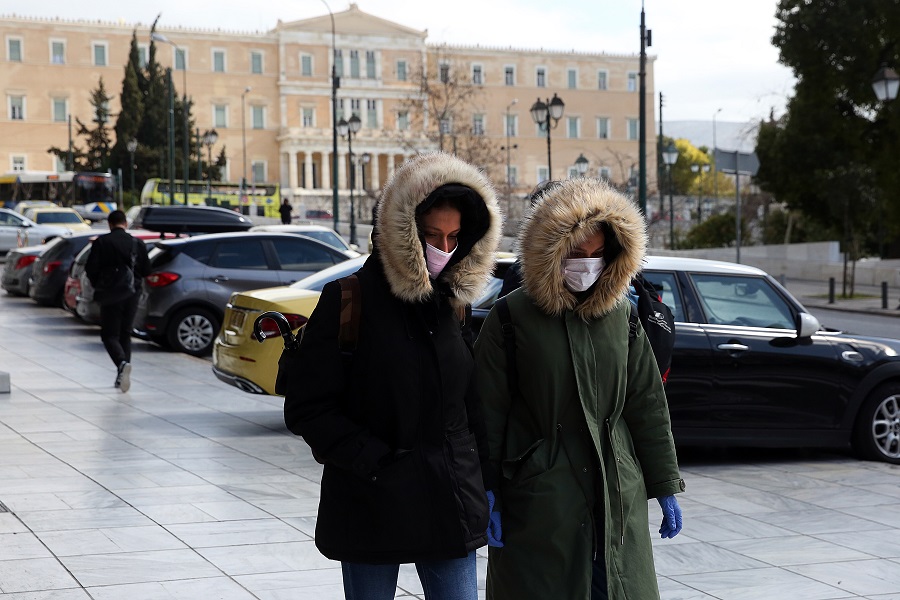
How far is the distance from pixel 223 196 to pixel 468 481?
2995 inches

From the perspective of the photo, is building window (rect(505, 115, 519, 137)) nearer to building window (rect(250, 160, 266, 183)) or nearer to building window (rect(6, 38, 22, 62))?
building window (rect(250, 160, 266, 183))

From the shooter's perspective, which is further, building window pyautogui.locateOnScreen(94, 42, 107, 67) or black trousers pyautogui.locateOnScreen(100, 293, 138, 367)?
building window pyautogui.locateOnScreen(94, 42, 107, 67)

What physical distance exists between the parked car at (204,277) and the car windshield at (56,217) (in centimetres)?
2883

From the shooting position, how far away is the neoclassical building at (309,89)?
105 metres

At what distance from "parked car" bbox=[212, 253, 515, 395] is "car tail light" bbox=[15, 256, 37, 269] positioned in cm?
1640

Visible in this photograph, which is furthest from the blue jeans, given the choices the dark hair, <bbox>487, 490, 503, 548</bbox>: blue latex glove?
the dark hair

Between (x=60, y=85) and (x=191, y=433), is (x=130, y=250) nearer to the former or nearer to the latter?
(x=191, y=433)

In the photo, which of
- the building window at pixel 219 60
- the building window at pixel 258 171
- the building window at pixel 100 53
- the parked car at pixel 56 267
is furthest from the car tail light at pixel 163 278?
the building window at pixel 219 60

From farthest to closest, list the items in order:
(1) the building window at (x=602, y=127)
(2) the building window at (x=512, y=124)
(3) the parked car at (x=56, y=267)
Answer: (1) the building window at (x=602, y=127), (2) the building window at (x=512, y=124), (3) the parked car at (x=56, y=267)

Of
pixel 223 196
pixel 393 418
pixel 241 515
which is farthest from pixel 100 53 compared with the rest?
pixel 393 418

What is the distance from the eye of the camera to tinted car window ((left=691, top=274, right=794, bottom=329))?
30.0 feet

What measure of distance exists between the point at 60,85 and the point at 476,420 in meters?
109

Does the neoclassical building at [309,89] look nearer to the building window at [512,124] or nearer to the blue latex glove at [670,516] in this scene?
the building window at [512,124]

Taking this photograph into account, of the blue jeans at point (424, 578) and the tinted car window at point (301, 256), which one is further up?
the tinted car window at point (301, 256)
